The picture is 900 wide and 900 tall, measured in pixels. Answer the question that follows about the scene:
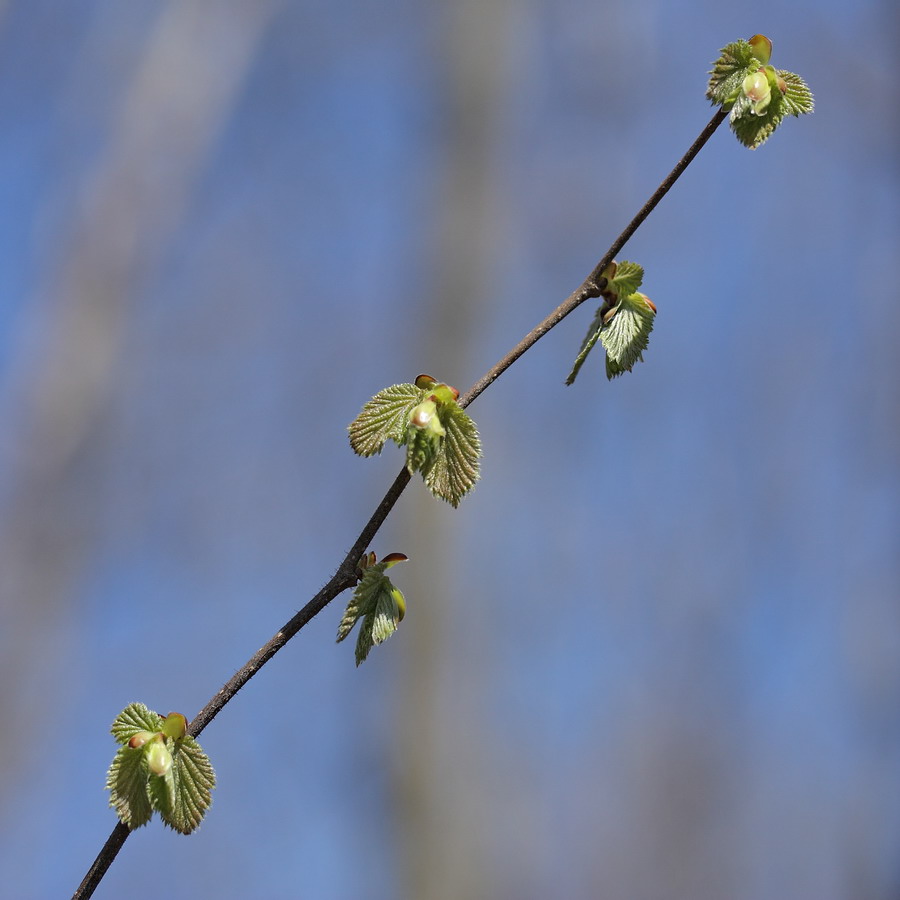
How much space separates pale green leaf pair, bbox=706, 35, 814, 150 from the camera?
0.73 m

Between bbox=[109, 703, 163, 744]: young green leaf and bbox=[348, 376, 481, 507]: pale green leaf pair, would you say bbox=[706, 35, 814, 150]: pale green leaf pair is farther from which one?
bbox=[109, 703, 163, 744]: young green leaf

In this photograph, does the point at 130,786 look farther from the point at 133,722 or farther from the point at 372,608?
the point at 372,608

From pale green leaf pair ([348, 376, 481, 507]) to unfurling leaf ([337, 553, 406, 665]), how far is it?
2.6 inches

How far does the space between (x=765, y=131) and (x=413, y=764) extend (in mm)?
5801

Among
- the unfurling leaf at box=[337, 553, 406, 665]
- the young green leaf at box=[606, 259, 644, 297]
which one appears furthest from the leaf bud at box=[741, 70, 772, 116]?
the unfurling leaf at box=[337, 553, 406, 665]

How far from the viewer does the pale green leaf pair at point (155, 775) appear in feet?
2.16

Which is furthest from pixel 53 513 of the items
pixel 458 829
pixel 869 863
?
pixel 869 863

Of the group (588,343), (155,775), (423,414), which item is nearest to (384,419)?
(423,414)

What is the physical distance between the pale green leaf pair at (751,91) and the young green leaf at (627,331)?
0.45 ft

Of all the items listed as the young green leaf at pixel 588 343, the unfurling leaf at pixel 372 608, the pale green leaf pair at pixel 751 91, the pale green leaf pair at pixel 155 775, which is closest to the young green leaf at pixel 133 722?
the pale green leaf pair at pixel 155 775

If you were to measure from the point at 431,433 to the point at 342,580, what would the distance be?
0.11 meters

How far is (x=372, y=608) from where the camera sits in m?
0.72

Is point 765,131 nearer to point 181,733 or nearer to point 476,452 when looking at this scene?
Result: point 476,452

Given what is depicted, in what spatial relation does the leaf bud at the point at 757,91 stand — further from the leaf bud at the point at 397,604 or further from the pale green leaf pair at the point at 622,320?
the leaf bud at the point at 397,604
